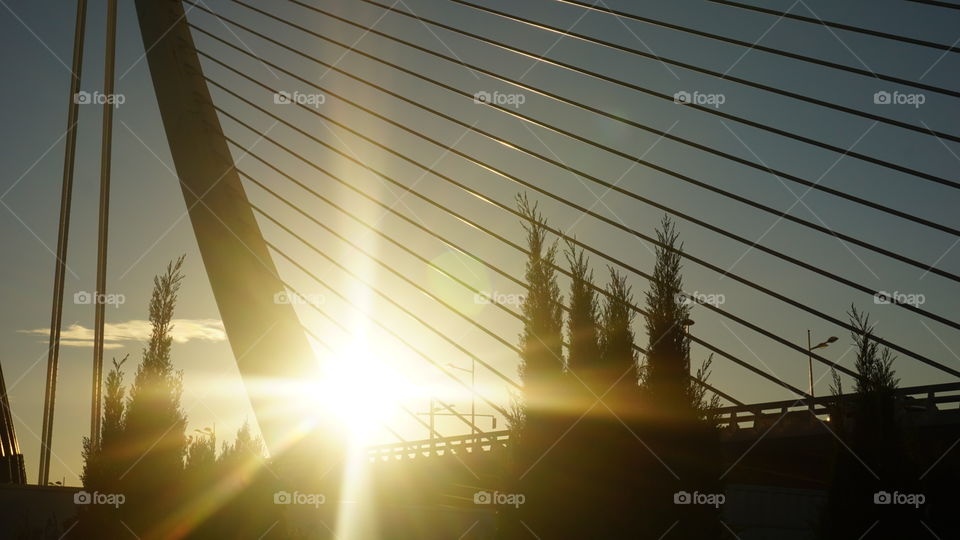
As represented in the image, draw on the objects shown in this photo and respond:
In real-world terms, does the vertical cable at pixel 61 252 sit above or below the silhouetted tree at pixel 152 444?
above

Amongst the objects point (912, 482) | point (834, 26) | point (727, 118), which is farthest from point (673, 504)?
point (834, 26)

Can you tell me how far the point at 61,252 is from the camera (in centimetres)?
1277

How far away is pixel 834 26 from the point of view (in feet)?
25.3

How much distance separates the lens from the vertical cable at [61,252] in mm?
12359

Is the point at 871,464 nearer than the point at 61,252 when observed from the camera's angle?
Yes

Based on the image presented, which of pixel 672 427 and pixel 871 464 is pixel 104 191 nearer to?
pixel 672 427

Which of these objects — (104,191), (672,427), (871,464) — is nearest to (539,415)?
(672,427)

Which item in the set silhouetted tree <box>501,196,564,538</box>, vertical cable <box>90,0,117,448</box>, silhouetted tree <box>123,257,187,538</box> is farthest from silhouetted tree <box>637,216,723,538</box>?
vertical cable <box>90,0,117,448</box>

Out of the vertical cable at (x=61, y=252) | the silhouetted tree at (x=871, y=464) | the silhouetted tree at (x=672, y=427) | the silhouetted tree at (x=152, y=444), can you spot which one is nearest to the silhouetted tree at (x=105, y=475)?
the silhouetted tree at (x=152, y=444)

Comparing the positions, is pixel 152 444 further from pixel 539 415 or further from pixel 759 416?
pixel 759 416

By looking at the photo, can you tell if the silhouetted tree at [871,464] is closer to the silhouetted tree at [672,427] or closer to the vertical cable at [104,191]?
the silhouetted tree at [672,427]

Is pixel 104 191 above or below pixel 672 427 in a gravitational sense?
above

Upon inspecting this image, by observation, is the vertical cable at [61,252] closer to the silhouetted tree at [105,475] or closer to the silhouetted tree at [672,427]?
the silhouetted tree at [105,475]

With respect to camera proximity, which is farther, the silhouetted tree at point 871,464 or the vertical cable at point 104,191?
the vertical cable at point 104,191
